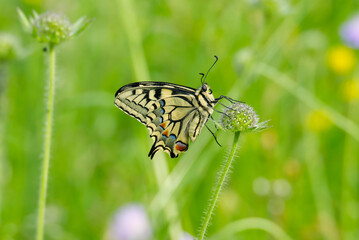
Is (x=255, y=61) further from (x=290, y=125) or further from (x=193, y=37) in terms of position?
(x=193, y=37)

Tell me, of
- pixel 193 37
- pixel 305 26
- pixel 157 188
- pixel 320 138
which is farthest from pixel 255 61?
pixel 305 26

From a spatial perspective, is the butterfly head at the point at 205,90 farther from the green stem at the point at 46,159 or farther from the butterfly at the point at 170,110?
the green stem at the point at 46,159

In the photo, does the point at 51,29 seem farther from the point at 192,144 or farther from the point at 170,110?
the point at 192,144

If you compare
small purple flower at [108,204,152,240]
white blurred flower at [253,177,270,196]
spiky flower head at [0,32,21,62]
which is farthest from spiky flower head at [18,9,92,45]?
white blurred flower at [253,177,270,196]

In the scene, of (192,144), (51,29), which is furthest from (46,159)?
(192,144)

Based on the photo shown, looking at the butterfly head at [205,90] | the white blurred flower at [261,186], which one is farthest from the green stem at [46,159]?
the white blurred flower at [261,186]

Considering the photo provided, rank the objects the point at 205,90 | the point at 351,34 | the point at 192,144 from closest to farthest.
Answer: the point at 205,90, the point at 192,144, the point at 351,34

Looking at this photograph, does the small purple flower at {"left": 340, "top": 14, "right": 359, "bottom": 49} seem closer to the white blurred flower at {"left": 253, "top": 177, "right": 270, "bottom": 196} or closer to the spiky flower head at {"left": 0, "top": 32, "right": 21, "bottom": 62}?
the white blurred flower at {"left": 253, "top": 177, "right": 270, "bottom": 196}
